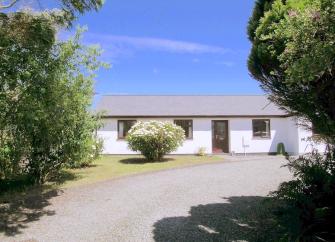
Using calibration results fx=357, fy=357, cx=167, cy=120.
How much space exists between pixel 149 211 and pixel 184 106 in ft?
62.5

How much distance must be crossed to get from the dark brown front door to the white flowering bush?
20.6 feet

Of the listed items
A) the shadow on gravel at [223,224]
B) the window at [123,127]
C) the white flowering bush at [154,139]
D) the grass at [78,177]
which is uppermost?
the window at [123,127]

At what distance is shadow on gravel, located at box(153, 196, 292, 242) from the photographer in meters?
7.32

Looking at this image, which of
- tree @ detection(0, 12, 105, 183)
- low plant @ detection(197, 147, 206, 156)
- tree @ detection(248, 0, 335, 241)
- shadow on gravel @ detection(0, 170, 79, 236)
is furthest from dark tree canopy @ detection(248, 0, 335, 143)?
low plant @ detection(197, 147, 206, 156)

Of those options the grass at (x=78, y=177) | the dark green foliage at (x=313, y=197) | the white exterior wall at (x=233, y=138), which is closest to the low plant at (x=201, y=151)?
the white exterior wall at (x=233, y=138)

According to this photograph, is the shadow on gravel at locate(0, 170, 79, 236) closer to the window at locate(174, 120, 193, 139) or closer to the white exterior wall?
the white exterior wall

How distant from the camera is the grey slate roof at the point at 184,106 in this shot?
26.7 m

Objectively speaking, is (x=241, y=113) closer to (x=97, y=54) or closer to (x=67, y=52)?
(x=97, y=54)

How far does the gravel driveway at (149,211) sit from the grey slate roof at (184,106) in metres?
12.3

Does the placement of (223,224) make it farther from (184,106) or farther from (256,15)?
(184,106)

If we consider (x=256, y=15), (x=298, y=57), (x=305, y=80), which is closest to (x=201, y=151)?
(x=256, y=15)

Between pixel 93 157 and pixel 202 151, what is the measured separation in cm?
930

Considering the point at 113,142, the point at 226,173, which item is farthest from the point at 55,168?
the point at 113,142

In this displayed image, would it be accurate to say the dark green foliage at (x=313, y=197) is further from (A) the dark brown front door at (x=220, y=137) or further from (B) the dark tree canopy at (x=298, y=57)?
(A) the dark brown front door at (x=220, y=137)
